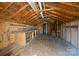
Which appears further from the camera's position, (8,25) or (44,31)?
(44,31)

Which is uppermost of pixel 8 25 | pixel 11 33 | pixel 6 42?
pixel 8 25

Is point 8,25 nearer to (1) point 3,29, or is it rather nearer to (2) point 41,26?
(1) point 3,29

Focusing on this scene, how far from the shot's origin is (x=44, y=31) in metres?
13.4

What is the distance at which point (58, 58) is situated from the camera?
2.36 ft

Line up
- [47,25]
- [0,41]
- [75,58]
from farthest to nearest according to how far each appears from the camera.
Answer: [47,25] < [0,41] < [75,58]

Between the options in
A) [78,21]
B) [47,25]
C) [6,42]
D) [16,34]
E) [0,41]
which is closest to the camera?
[0,41]

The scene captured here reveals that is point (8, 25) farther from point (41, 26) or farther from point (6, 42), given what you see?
point (41, 26)

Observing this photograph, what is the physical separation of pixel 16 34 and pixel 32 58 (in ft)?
14.9

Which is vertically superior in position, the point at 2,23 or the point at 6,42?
the point at 2,23

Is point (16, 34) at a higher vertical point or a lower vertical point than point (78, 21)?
lower

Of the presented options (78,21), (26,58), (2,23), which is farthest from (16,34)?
(26,58)

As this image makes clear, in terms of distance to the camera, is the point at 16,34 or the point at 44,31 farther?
the point at 44,31

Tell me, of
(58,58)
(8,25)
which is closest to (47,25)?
(8,25)

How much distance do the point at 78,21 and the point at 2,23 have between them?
2975mm
